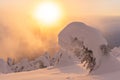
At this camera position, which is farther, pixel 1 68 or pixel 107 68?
pixel 1 68

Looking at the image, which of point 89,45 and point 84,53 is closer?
point 89,45

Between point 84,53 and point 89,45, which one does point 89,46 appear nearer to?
point 89,45

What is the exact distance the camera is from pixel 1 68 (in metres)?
45.1

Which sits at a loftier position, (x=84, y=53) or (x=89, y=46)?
(x=89, y=46)

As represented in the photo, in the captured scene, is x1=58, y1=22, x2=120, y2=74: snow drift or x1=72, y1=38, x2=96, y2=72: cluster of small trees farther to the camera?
x1=72, y1=38, x2=96, y2=72: cluster of small trees

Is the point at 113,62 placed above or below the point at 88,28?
below

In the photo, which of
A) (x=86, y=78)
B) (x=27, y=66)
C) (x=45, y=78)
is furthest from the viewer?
(x=27, y=66)

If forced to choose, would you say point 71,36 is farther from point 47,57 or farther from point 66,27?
point 47,57

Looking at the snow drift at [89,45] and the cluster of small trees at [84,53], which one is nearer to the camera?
the snow drift at [89,45]

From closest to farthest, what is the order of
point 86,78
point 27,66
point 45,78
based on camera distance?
point 86,78 < point 45,78 < point 27,66

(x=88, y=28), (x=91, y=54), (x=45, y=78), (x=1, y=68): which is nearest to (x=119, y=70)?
(x=91, y=54)

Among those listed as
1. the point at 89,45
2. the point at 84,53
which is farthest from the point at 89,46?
the point at 84,53

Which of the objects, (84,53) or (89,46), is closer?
(89,46)

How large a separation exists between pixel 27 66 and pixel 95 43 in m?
56.8
